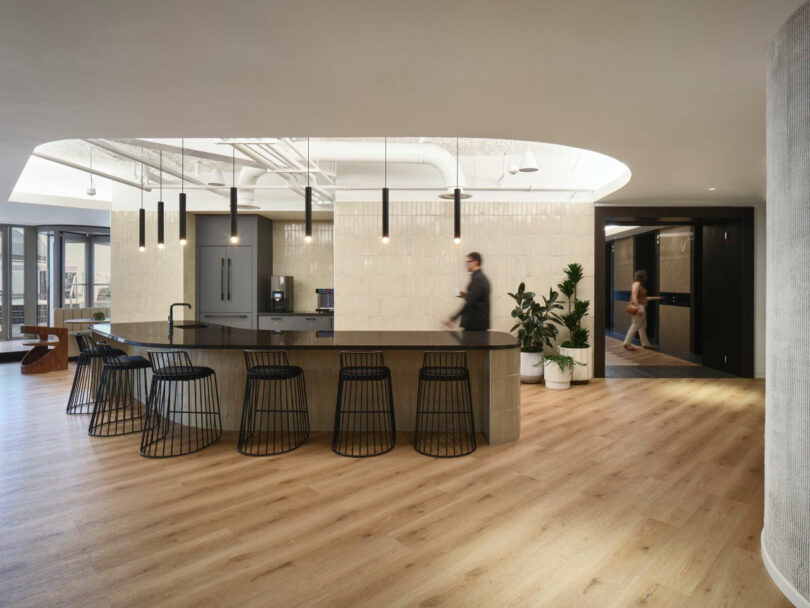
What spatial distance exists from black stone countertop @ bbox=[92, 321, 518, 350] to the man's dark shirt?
0.57 meters

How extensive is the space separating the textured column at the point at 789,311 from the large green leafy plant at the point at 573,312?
4.48m

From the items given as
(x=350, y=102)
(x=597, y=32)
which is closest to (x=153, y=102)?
(x=350, y=102)

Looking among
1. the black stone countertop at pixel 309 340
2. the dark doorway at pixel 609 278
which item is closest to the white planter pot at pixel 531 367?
the black stone countertop at pixel 309 340

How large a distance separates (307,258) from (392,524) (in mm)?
6798

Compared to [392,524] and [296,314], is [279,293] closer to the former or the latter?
[296,314]

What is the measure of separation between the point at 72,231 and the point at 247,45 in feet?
32.0

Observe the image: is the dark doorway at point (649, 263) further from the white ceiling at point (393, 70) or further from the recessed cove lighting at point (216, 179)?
the recessed cove lighting at point (216, 179)

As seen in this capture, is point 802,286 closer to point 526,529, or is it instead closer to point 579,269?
point 526,529

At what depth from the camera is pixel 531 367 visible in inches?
264

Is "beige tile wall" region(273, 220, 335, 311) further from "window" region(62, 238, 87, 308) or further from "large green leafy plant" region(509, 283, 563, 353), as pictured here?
"window" region(62, 238, 87, 308)

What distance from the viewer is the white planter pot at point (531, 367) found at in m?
6.69

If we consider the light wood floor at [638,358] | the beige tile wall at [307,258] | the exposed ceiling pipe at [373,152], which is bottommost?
the light wood floor at [638,358]

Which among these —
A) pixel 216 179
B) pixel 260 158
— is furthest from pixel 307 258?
pixel 260 158

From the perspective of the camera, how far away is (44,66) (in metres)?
2.71
